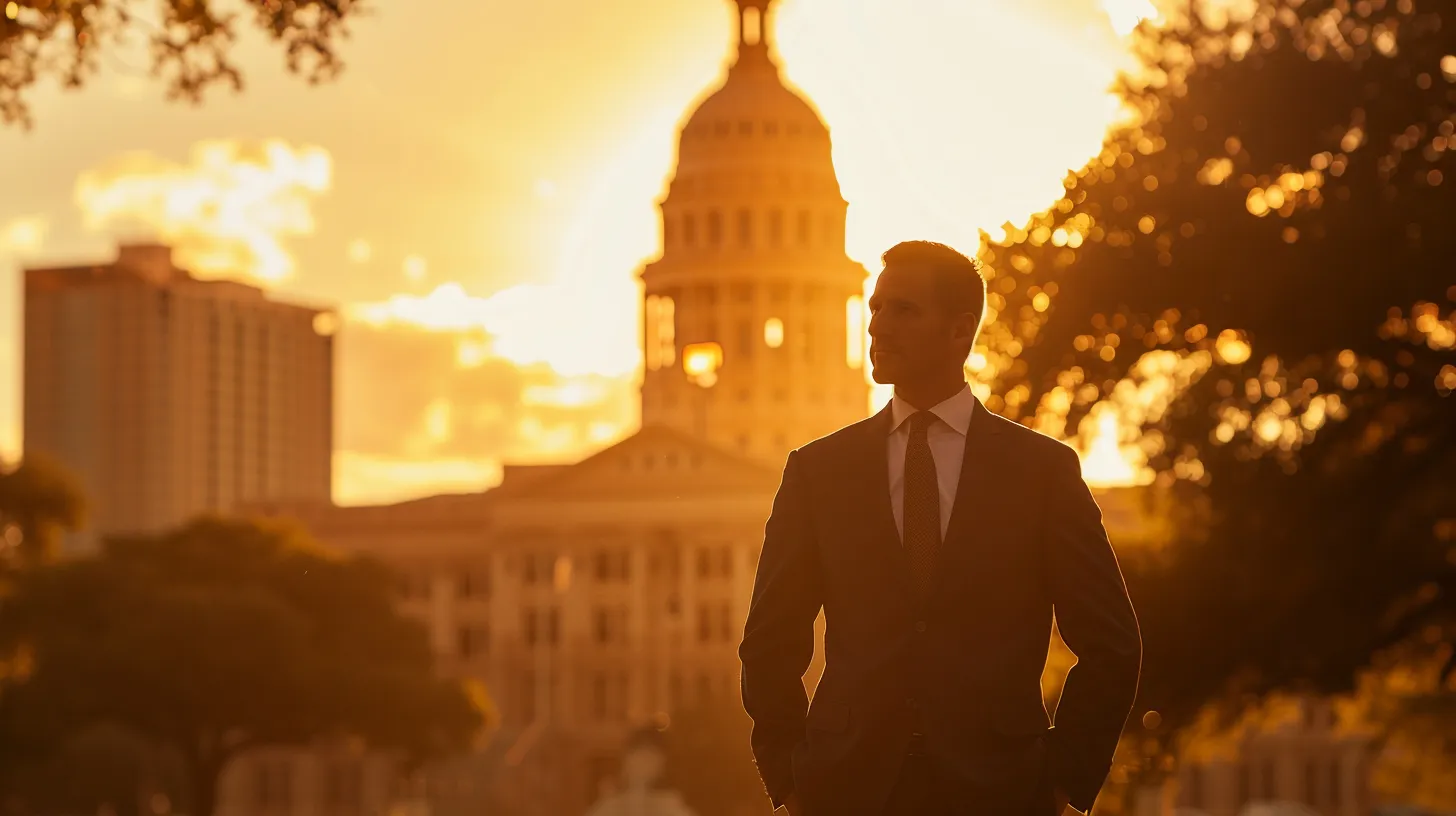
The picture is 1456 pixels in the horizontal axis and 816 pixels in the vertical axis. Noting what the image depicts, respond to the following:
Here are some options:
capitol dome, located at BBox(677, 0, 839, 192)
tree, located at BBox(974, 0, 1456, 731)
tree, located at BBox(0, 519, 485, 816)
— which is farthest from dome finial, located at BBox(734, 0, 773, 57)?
tree, located at BBox(974, 0, 1456, 731)

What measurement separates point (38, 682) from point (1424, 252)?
6237 cm

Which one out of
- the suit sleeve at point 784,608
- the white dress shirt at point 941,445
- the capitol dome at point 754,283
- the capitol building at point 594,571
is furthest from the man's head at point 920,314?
the capitol dome at point 754,283

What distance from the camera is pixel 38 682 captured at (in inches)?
3337

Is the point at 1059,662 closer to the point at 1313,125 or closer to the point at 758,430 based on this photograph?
the point at 1313,125

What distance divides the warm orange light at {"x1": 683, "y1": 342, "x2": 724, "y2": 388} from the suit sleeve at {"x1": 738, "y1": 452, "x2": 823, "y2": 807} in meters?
164

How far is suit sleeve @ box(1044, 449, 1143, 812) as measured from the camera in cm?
1030

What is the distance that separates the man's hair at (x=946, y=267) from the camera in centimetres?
1055

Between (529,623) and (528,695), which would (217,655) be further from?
(529,623)

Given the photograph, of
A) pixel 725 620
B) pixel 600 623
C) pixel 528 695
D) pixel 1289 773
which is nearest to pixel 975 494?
pixel 1289 773

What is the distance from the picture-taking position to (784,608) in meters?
10.7

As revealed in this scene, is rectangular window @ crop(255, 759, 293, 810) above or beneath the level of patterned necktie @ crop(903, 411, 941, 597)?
beneath

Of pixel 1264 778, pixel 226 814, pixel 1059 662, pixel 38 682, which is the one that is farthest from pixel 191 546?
pixel 1059 662

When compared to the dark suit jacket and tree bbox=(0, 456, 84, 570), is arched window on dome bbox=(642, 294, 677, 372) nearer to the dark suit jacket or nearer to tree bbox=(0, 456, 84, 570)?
tree bbox=(0, 456, 84, 570)

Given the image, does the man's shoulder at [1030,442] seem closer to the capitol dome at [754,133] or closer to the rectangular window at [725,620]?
the rectangular window at [725,620]
